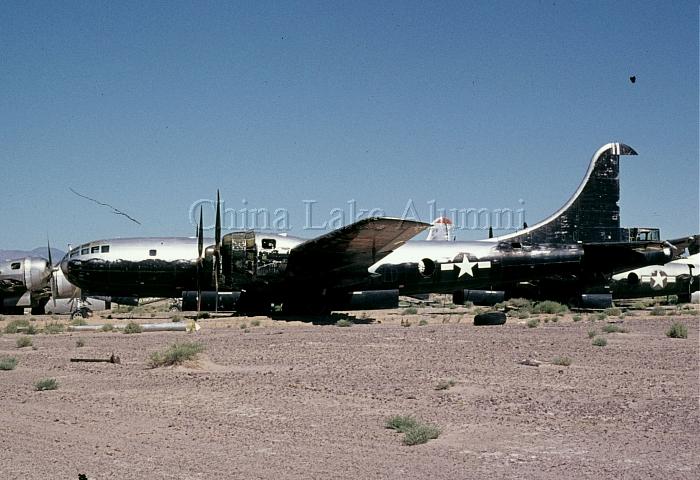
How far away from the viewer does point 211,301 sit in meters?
30.5

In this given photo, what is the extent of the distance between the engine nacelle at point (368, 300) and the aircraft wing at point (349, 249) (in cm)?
147

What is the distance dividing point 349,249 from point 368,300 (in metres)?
4.86

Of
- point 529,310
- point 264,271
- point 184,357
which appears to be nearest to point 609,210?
point 529,310

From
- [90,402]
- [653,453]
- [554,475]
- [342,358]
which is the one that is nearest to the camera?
[554,475]

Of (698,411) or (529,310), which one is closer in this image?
(698,411)

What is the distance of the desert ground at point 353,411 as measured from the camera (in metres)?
7.46

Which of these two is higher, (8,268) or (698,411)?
(8,268)

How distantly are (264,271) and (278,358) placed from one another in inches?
462

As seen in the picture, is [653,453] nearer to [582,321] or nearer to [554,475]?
[554,475]

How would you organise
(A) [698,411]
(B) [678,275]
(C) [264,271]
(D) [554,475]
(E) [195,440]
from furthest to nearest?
(B) [678,275] < (C) [264,271] < (A) [698,411] < (E) [195,440] < (D) [554,475]

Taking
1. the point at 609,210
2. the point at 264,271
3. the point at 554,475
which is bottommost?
the point at 554,475

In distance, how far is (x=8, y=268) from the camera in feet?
114

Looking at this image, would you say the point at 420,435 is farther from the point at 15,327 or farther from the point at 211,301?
the point at 211,301

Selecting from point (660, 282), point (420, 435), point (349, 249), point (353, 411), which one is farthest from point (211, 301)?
point (660, 282)
